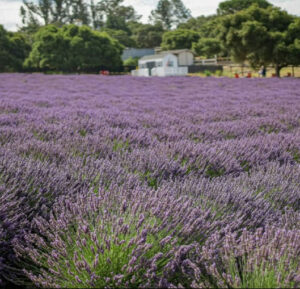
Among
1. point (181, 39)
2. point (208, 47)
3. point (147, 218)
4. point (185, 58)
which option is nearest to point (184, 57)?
point (185, 58)

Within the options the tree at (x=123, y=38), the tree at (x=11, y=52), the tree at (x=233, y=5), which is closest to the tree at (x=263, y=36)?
the tree at (x=11, y=52)

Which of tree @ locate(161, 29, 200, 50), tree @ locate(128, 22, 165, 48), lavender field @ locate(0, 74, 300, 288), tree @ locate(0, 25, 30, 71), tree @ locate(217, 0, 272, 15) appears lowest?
lavender field @ locate(0, 74, 300, 288)

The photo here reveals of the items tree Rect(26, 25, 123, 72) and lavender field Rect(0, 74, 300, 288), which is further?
tree Rect(26, 25, 123, 72)

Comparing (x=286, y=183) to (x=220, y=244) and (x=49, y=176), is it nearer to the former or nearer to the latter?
(x=220, y=244)

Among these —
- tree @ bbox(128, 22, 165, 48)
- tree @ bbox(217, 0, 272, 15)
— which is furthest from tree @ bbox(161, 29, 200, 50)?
tree @ bbox(128, 22, 165, 48)

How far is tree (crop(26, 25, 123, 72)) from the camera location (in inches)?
1481

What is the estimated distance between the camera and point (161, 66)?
4384cm

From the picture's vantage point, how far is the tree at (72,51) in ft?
123

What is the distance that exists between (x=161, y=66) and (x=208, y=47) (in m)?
9.82

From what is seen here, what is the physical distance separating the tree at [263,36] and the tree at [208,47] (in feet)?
52.7

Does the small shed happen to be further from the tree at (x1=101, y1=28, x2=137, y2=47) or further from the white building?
the tree at (x1=101, y1=28, x2=137, y2=47)

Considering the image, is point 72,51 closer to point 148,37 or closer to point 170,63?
point 170,63

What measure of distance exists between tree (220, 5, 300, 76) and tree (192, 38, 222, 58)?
16.1 metres

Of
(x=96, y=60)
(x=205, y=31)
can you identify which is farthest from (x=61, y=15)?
(x=96, y=60)
